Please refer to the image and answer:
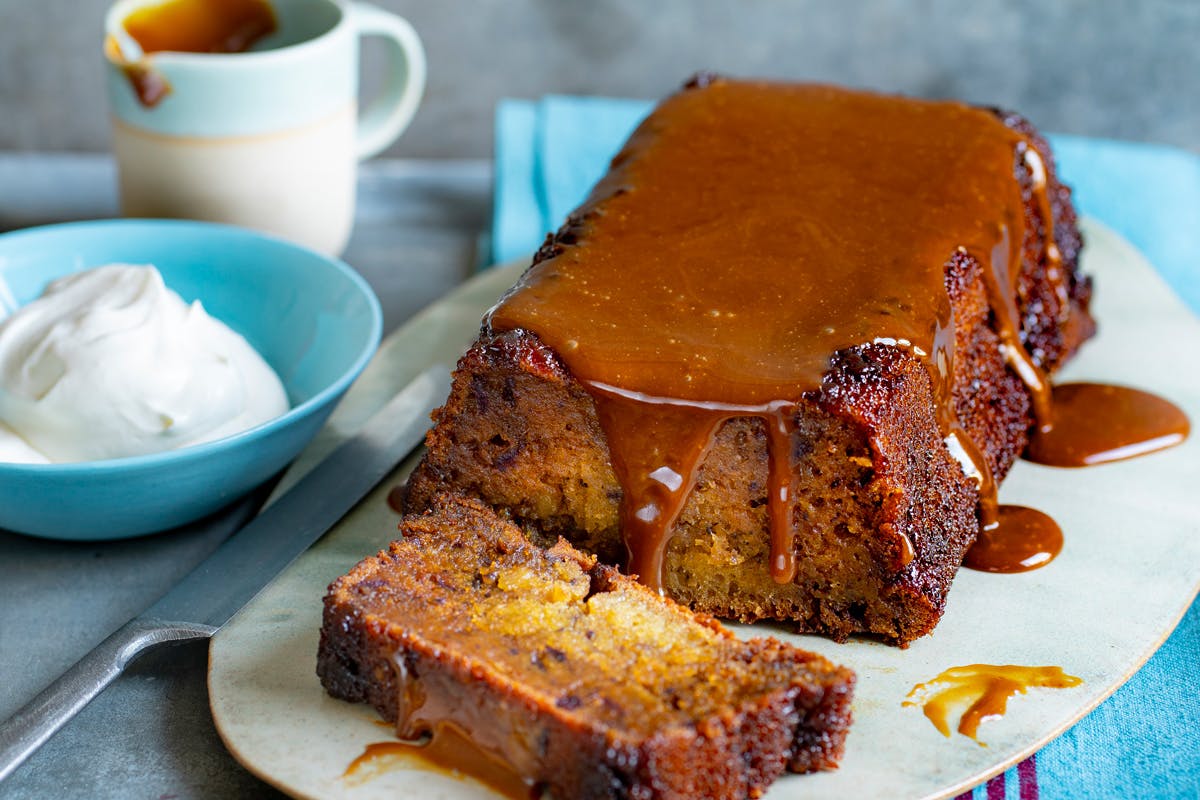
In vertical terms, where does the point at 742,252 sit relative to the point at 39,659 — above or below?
above

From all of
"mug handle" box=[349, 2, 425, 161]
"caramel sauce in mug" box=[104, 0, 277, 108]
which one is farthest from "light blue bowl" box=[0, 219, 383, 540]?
"mug handle" box=[349, 2, 425, 161]

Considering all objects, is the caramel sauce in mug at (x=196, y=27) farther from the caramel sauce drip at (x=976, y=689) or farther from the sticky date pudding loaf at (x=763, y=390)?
the caramel sauce drip at (x=976, y=689)

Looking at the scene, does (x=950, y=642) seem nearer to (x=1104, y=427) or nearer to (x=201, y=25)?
(x=1104, y=427)

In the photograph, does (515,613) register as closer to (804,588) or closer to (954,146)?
(804,588)

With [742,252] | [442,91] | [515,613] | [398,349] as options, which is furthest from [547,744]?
[442,91]

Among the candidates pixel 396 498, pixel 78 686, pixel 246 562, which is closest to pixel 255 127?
pixel 396 498

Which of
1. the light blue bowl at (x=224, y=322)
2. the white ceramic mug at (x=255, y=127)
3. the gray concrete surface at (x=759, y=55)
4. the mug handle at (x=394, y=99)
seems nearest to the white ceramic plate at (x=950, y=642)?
the light blue bowl at (x=224, y=322)

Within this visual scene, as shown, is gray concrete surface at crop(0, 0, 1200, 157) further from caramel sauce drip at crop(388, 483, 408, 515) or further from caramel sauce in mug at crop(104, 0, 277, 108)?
caramel sauce drip at crop(388, 483, 408, 515)
